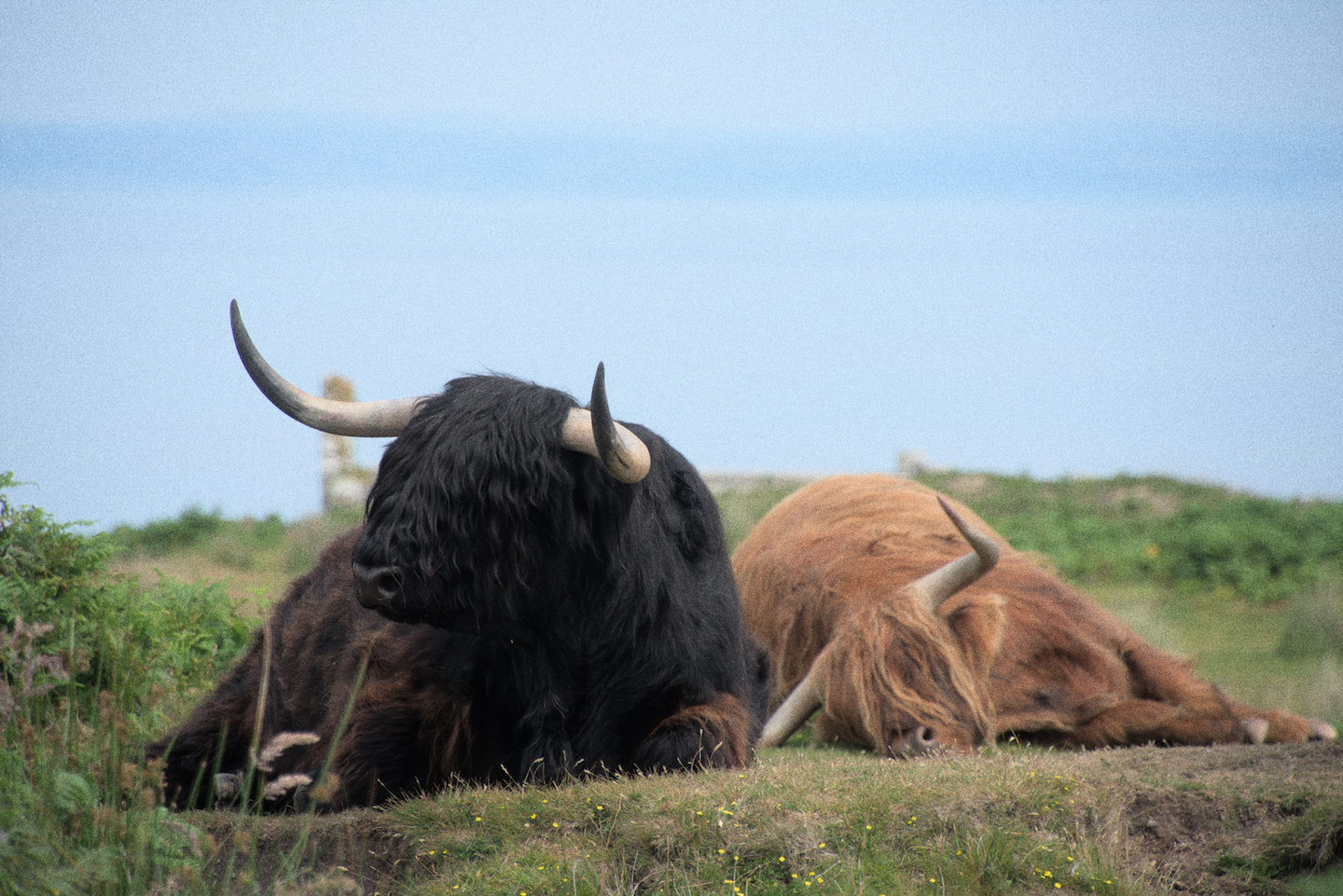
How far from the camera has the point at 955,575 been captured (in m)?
6.02

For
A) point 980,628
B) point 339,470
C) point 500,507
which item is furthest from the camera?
point 339,470

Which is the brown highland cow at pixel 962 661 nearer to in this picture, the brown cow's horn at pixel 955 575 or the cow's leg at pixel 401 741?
the brown cow's horn at pixel 955 575

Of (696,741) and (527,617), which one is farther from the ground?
(527,617)

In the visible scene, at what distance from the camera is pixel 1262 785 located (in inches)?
172

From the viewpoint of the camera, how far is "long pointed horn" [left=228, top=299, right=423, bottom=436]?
4.04 metres

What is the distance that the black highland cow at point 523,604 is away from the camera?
12.0ft

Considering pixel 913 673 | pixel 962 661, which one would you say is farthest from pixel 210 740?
pixel 962 661

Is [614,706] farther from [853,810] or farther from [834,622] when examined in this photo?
[834,622]

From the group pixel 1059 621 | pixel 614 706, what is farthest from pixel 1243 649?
pixel 614 706

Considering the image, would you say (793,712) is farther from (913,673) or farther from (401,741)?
(401,741)

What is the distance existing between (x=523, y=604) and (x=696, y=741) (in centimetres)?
76

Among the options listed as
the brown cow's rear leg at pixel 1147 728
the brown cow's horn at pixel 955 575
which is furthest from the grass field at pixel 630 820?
the brown cow's horn at pixel 955 575

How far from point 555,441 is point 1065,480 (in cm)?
1404

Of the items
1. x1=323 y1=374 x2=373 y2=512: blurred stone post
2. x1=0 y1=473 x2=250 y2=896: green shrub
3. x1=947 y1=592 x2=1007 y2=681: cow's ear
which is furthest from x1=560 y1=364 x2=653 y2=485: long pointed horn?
x1=323 y1=374 x2=373 y2=512: blurred stone post
